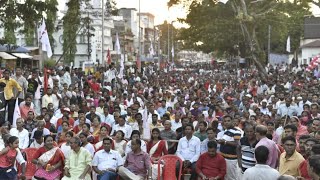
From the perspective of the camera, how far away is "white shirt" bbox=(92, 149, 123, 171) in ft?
35.3

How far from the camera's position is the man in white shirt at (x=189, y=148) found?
1166 cm

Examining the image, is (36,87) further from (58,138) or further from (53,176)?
(53,176)

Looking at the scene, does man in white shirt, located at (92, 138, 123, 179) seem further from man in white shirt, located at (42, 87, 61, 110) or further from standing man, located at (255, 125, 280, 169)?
man in white shirt, located at (42, 87, 61, 110)

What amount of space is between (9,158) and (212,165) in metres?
3.59

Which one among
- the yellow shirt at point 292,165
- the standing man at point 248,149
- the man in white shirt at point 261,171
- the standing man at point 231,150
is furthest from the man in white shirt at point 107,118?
the man in white shirt at point 261,171

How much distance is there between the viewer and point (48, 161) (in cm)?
1083

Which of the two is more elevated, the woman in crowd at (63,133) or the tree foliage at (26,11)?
the tree foliage at (26,11)

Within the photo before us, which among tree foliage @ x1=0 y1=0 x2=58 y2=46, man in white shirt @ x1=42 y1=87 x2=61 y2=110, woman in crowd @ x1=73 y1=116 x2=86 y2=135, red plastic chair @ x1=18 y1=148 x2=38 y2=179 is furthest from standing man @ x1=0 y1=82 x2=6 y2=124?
tree foliage @ x1=0 y1=0 x2=58 y2=46

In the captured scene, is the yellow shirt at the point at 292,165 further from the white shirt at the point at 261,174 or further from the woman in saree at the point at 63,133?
the woman in saree at the point at 63,133

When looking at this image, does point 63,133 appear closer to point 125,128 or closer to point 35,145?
point 35,145

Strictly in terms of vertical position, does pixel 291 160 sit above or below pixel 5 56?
below

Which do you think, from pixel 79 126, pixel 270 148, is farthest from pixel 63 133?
pixel 270 148

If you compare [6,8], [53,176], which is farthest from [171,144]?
[6,8]

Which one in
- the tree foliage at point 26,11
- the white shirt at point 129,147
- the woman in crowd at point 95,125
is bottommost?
the white shirt at point 129,147
